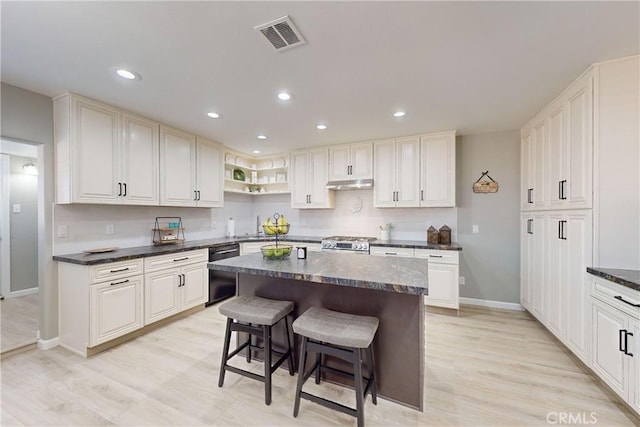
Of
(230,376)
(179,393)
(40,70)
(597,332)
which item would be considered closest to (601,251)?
(597,332)

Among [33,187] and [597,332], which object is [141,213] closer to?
[33,187]

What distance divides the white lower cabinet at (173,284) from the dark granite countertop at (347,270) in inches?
57.4

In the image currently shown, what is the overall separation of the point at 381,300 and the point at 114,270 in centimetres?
259

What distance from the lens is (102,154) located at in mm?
2742

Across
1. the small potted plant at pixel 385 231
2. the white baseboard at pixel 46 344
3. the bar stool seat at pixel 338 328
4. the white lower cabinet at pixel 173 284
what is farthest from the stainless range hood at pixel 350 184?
the white baseboard at pixel 46 344

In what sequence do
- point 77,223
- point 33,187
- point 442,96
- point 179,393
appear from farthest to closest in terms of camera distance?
point 33,187 → point 77,223 → point 442,96 → point 179,393

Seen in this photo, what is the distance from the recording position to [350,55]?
188cm

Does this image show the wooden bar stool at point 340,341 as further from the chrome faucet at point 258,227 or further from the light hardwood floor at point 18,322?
the chrome faucet at point 258,227

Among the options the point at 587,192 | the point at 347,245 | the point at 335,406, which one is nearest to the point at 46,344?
the point at 335,406

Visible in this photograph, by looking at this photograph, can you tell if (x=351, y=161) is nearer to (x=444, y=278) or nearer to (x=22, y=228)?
(x=444, y=278)

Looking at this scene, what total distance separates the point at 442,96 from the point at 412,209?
1.93 m

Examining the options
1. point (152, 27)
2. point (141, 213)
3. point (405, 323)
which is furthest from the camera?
point (141, 213)

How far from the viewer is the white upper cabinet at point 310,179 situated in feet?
14.3

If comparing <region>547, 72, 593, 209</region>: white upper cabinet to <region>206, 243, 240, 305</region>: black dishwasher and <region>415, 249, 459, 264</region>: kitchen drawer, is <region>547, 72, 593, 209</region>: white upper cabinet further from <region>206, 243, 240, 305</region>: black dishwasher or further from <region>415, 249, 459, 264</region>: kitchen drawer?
<region>206, 243, 240, 305</region>: black dishwasher
